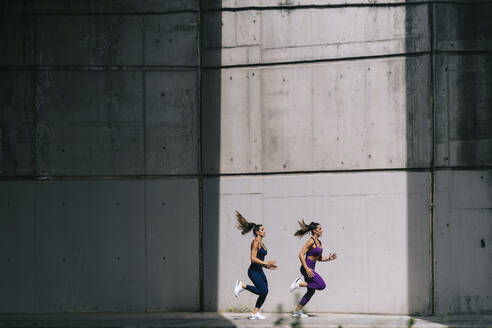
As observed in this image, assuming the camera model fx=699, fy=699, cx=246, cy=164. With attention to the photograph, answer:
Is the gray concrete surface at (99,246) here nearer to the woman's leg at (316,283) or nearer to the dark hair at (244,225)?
the dark hair at (244,225)

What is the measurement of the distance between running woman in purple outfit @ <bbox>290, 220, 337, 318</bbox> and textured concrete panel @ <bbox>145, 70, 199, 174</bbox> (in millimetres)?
2660

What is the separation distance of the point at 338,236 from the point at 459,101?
334 centimetres

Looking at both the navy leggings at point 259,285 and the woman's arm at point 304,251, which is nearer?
the navy leggings at point 259,285

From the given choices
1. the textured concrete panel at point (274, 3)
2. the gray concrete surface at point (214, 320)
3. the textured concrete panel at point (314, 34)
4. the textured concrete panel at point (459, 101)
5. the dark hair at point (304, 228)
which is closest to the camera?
the gray concrete surface at point (214, 320)

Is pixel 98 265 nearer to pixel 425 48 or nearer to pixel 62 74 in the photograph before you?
pixel 62 74

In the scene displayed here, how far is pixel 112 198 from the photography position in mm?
13391

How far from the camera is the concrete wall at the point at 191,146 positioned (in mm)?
13109

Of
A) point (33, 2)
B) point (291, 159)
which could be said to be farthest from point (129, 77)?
A: point (291, 159)

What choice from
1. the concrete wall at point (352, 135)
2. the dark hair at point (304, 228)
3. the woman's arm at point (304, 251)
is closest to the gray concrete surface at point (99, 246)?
the concrete wall at point (352, 135)

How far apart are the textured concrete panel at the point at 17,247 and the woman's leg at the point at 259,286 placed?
4.30m

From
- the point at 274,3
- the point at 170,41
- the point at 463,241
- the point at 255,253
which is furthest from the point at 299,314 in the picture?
the point at 274,3

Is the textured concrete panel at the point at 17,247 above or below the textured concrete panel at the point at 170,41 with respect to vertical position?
below

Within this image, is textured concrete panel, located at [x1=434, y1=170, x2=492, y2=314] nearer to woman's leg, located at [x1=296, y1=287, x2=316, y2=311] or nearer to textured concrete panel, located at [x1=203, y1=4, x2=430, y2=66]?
woman's leg, located at [x1=296, y1=287, x2=316, y2=311]

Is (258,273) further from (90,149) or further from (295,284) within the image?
(90,149)
